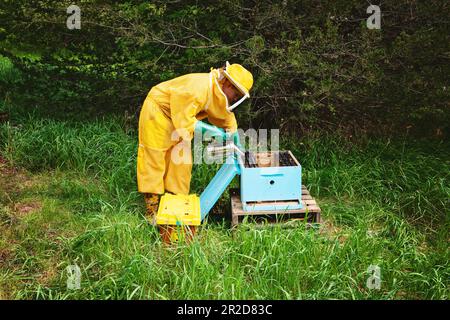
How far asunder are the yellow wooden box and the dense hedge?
1898mm

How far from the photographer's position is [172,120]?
464 centimetres

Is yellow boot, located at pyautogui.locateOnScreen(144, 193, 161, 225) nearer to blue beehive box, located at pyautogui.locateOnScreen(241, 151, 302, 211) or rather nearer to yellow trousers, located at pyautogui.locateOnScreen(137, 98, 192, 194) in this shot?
yellow trousers, located at pyautogui.locateOnScreen(137, 98, 192, 194)

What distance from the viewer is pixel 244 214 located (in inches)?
180

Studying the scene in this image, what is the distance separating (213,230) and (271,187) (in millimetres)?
569

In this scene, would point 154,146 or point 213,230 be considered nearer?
point 213,230

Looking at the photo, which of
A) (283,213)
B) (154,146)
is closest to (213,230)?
(283,213)

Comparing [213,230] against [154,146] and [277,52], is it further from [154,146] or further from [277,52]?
[277,52]

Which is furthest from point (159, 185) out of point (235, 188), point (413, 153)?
point (413, 153)

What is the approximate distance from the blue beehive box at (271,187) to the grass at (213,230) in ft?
1.00

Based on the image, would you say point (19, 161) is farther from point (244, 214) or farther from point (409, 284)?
point (409, 284)

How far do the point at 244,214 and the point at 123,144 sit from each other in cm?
208

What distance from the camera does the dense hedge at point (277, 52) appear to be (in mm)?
5945

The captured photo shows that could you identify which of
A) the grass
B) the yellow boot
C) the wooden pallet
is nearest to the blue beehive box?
the wooden pallet

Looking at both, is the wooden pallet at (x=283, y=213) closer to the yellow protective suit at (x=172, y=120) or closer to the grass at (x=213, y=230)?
the grass at (x=213, y=230)
